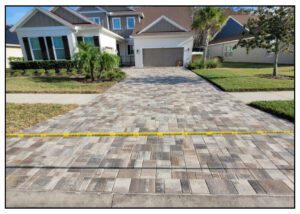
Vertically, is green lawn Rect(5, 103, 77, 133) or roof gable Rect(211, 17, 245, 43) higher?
roof gable Rect(211, 17, 245, 43)

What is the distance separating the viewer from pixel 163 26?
1944cm

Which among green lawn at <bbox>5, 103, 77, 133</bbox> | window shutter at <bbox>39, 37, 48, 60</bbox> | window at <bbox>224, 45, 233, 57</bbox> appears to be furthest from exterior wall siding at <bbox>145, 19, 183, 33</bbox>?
green lawn at <bbox>5, 103, 77, 133</bbox>

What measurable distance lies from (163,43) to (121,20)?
767 centimetres

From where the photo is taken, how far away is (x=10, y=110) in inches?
229

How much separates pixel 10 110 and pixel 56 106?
54.1 inches

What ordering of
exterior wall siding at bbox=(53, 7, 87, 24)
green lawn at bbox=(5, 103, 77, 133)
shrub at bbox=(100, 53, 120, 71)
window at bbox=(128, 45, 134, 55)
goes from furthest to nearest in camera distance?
window at bbox=(128, 45, 134, 55)
exterior wall siding at bbox=(53, 7, 87, 24)
shrub at bbox=(100, 53, 120, 71)
green lawn at bbox=(5, 103, 77, 133)

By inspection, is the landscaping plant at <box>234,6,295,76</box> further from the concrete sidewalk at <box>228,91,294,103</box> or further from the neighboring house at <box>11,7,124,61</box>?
the neighboring house at <box>11,7,124,61</box>

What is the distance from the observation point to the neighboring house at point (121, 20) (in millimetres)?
22453

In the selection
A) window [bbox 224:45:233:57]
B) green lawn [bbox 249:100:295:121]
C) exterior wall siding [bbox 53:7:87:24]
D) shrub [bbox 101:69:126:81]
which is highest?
exterior wall siding [bbox 53:7:87:24]

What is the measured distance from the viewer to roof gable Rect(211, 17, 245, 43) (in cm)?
2485

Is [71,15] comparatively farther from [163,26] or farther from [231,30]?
[231,30]

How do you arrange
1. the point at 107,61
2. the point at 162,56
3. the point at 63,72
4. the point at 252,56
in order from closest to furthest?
1. the point at 107,61
2. the point at 63,72
3. the point at 162,56
4. the point at 252,56

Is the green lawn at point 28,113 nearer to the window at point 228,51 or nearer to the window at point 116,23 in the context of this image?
the window at point 116,23

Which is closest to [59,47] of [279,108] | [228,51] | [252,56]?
[279,108]
